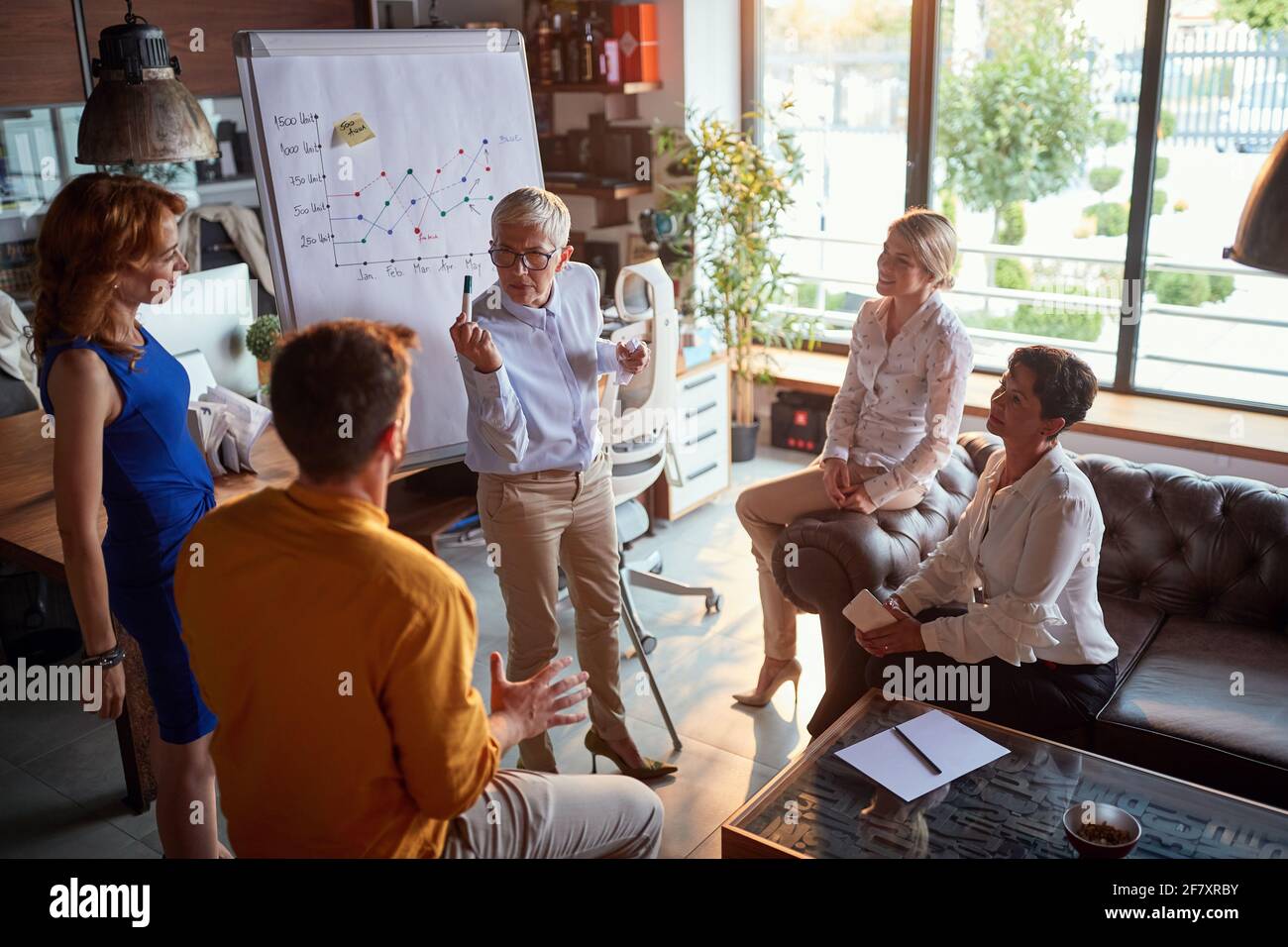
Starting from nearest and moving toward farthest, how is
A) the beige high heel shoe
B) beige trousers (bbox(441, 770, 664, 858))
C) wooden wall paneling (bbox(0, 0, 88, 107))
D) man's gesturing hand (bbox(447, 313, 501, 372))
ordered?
beige trousers (bbox(441, 770, 664, 858)) → man's gesturing hand (bbox(447, 313, 501, 372)) → the beige high heel shoe → wooden wall paneling (bbox(0, 0, 88, 107))

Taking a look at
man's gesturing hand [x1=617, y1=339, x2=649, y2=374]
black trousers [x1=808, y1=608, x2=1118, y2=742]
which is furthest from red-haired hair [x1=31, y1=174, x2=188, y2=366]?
black trousers [x1=808, y1=608, x2=1118, y2=742]

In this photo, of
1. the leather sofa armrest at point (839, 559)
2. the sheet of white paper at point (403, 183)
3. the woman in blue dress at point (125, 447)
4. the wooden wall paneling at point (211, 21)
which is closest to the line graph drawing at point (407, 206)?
the sheet of white paper at point (403, 183)

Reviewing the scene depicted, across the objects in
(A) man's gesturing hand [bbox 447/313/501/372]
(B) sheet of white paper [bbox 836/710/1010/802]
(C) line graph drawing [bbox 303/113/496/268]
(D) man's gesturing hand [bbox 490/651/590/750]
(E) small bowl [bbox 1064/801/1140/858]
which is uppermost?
(C) line graph drawing [bbox 303/113/496/268]

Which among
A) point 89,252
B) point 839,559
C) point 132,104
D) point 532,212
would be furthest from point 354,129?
point 839,559

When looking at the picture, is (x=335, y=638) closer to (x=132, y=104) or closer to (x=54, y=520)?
(x=54, y=520)

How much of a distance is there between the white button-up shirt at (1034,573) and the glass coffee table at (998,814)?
23cm

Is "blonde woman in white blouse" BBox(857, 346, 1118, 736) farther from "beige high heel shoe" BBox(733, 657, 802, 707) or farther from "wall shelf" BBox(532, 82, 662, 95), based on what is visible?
"wall shelf" BBox(532, 82, 662, 95)

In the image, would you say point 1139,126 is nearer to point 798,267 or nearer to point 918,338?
point 798,267

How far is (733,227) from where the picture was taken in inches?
189

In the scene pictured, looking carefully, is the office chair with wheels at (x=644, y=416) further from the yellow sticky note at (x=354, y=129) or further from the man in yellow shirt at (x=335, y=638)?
the man in yellow shirt at (x=335, y=638)

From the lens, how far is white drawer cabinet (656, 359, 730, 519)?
14.7 ft

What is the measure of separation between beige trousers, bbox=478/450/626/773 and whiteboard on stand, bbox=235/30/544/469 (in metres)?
0.52

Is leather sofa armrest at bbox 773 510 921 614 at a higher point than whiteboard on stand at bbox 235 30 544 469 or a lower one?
lower

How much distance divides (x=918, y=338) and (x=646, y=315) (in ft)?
2.56
